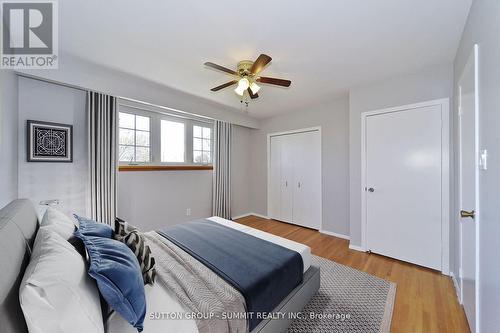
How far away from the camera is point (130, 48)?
2.03 m

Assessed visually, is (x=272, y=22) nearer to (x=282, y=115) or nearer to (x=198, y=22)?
(x=198, y=22)

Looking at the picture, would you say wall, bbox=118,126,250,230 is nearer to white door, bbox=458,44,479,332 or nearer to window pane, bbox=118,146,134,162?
window pane, bbox=118,146,134,162

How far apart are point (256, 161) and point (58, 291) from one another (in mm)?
4362

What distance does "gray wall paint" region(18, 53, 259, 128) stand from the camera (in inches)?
85.4

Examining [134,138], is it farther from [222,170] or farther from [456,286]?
[456,286]

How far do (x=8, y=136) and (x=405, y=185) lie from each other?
4276 mm

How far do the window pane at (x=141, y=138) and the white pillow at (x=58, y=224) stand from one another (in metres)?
1.95

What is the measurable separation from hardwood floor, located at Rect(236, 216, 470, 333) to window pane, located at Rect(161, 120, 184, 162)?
2586 millimetres

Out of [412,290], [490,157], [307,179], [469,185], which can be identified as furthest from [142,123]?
[412,290]

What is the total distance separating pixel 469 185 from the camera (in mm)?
1551

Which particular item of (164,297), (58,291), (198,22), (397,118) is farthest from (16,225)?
(397,118)

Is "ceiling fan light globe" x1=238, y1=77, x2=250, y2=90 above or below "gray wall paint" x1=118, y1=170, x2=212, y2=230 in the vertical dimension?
above

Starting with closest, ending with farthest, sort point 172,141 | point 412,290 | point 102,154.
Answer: point 412,290 < point 102,154 < point 172,141
